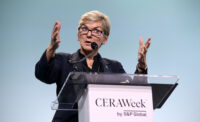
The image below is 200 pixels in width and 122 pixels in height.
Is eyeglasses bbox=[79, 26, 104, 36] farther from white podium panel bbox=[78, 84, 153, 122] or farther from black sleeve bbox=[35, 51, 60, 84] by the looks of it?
white podium panel bbox=[78, 84, 153, 122]

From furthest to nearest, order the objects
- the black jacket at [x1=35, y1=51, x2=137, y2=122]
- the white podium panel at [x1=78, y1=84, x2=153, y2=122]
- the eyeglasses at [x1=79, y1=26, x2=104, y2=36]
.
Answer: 1. the eyeglasses at [x1=79, y1=26, x2=104, y2=36]
2. the black jacket at [x1=35, y1=51, x2=137, y2=122]
3. the white podium panel at [x1=78, y1=84, x2=153, y2=122]

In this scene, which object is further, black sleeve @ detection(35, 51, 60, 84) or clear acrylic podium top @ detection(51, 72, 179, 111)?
black sleeve @ detection(35, 51, 60, 84)

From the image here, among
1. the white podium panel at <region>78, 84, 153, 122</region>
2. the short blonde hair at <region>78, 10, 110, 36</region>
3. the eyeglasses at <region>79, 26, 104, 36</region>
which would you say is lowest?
the white podium panel at <region>78, 84, 153, 122</region>

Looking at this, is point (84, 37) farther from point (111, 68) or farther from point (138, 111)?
point (138, 111)

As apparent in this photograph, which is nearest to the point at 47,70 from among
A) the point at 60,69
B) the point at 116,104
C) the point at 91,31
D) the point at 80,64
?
the point at 60,69

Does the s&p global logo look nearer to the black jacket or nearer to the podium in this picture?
the podium

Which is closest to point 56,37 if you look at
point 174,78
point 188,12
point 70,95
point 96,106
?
point 70,95

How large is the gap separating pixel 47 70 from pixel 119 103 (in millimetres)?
752

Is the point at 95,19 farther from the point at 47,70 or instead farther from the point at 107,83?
the point at 107,83

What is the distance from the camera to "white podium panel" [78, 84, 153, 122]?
5.96ft

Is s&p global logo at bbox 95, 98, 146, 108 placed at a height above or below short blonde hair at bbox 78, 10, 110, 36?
below

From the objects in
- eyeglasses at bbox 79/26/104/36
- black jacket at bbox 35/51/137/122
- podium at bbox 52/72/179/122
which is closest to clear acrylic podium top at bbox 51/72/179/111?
podium at bbox 52/72/179/122

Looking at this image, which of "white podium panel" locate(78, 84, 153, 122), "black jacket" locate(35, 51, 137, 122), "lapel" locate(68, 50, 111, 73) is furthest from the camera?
"lapel" locate(68, 50, 111, 73)

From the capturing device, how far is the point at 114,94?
1877 millimetres
